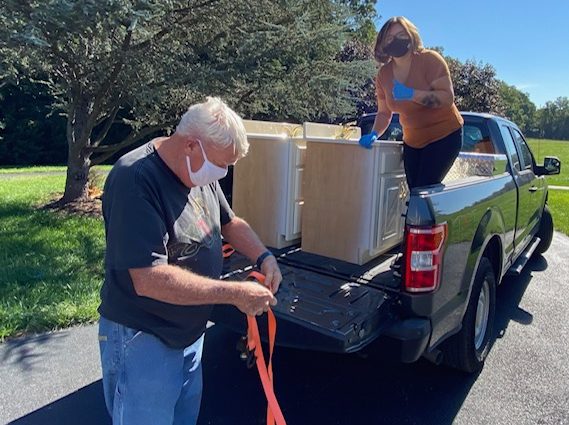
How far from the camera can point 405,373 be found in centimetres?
364

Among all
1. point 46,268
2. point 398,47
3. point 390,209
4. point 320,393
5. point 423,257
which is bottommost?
point 320,393

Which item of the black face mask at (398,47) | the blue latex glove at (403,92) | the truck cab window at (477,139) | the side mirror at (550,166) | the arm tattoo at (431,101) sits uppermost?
the black face mask at (398,47)

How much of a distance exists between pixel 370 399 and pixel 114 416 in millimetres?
1870

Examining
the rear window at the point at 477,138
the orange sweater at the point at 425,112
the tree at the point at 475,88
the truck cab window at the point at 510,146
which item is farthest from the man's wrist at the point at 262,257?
the tree at the point at 475,88

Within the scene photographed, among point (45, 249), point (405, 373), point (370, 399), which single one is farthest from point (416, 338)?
point (45, 249)

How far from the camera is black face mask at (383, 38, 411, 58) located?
342cm

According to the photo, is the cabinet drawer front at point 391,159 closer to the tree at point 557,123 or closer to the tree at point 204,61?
the tree at point 204,61

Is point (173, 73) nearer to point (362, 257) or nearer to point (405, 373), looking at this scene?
point (362, 257)

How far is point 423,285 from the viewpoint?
2695 mm

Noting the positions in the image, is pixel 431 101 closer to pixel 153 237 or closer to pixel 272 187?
pixel 272 187

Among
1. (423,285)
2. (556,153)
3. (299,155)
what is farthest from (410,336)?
(556,153)

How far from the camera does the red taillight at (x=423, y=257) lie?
2.64 meters

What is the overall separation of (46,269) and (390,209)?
12.7ft

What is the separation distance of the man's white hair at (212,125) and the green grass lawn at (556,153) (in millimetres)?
18867
